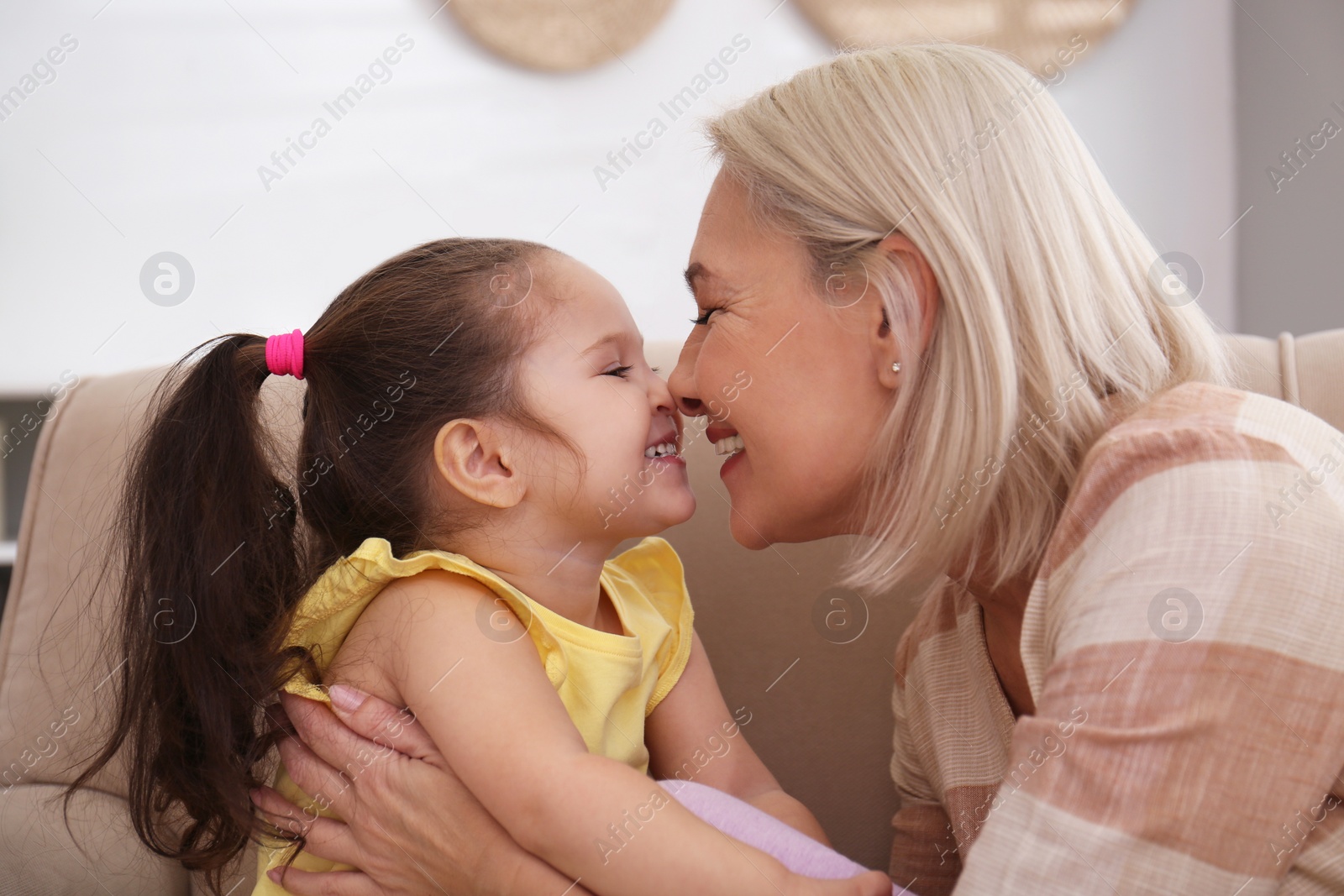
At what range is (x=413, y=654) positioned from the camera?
39.2 inches

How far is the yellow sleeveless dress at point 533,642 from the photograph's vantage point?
1039 millimetres

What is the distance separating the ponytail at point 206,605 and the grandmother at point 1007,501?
7cm

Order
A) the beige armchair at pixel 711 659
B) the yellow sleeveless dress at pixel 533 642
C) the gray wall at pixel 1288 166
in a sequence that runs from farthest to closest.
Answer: the gray wall at pixel 1288 166
the beige armchair at pixel 711 659
the yellow sleeveless dress at pixel 533 642

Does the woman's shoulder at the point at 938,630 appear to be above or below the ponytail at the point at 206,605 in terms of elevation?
below

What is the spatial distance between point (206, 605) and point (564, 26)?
1.52 m

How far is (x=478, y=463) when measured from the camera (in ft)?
3.71

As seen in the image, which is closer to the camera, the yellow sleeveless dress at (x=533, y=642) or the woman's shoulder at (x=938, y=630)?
the yellow sleeveless dress at (x=533, y=642)

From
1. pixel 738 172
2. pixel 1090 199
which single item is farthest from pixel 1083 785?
pixel 738 172

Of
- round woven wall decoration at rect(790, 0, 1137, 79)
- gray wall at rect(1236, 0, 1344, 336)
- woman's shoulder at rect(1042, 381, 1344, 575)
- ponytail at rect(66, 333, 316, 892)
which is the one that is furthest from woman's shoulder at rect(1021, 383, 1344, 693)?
round woven wall decoration at rect(790, 0, 1137, 79)

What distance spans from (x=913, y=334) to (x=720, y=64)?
1310mm

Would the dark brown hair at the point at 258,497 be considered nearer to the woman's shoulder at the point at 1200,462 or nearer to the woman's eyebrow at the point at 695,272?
the woman's eyebrow at the point at 695,272

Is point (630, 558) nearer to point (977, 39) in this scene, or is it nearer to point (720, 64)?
point (720, 64)

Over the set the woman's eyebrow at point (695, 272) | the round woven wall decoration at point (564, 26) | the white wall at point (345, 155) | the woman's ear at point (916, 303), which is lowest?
the woman's ear at point (916, 303)

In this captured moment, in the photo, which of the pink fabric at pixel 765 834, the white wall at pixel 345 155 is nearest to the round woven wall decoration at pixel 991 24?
the white wall at pixel 345 155
